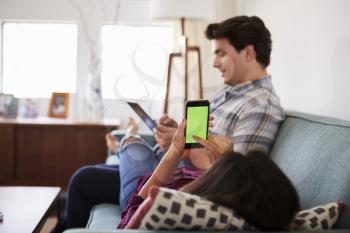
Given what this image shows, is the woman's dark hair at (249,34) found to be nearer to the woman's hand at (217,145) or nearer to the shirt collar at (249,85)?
the shirt collar at (249,85)

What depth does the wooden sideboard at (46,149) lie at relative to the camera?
355 cm

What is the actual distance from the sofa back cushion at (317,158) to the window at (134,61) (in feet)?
7.80

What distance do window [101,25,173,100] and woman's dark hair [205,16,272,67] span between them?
2.02 meters

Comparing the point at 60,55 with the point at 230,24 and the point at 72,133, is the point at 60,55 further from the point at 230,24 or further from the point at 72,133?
the point at 230,24

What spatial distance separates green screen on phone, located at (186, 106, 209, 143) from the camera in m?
1.42

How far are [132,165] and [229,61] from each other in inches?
23.3

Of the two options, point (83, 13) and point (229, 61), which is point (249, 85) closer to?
point (229, 61)

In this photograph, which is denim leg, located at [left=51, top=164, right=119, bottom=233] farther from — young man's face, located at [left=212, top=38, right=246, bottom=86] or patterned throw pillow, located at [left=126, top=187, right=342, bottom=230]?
patterned throw pillow, located at [left=126, top=187, right=342, bottom=230]

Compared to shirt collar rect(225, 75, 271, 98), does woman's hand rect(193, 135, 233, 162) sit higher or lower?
lower

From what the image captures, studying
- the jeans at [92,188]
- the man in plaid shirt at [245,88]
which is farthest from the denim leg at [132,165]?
the man in plaid shirt at [245,88]

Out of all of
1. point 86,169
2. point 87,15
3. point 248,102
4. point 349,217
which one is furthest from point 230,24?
point 87,15

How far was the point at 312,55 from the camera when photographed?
1996mm

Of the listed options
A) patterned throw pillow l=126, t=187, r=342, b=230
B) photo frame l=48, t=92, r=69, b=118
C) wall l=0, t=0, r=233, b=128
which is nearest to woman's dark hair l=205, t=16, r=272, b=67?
patterned throw pillow l=126, t=187, r=342, b=230

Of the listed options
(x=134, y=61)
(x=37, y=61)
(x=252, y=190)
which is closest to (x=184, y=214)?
(x=252, y=190)
